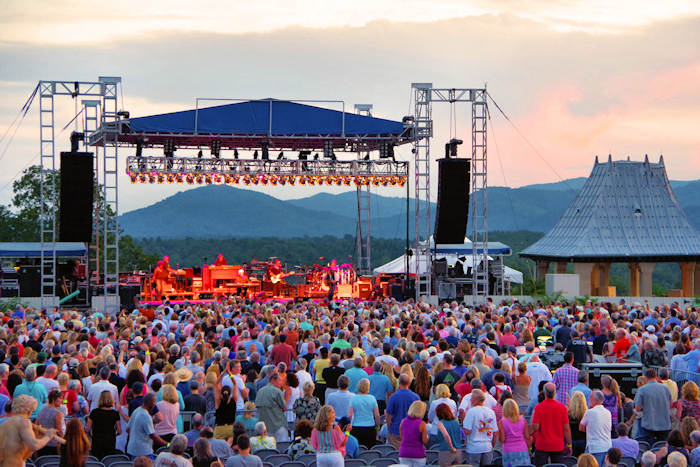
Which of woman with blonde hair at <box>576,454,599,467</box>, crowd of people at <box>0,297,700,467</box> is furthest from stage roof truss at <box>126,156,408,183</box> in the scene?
woman with blonde hair at <box>576,454,599,467</box>

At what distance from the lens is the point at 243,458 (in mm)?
7531

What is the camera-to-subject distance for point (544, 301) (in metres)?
27.6

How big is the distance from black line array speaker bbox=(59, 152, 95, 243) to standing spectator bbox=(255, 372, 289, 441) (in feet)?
57.6

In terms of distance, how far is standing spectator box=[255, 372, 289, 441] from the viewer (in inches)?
390

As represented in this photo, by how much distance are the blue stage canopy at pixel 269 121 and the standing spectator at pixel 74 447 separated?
20.0m

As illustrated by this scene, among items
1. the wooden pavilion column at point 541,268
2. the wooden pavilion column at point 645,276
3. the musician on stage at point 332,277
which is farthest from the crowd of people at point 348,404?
the wooden pavilion column at point 541,268

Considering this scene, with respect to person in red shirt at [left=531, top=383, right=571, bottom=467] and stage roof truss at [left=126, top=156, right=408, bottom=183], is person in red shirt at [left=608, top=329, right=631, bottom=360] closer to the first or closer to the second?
person in red shirt at [left=531, top=383, right=571, bottom=467]

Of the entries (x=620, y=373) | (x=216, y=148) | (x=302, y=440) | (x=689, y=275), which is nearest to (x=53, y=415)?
(x=302, y=440)

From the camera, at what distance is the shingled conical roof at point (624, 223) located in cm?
4284

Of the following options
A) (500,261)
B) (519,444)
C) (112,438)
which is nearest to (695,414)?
(519,444)

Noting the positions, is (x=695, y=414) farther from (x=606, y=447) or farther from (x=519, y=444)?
(x=519, y=444)

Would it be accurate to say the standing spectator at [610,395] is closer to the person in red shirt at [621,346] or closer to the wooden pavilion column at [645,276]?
the person in red shirt at [621,346]

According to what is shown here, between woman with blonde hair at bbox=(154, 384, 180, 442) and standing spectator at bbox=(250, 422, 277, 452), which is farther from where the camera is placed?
woman with blonde hair at bbox=(154, 384, 180, 442)

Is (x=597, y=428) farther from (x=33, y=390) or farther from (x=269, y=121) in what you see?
(x=269, y=121)
